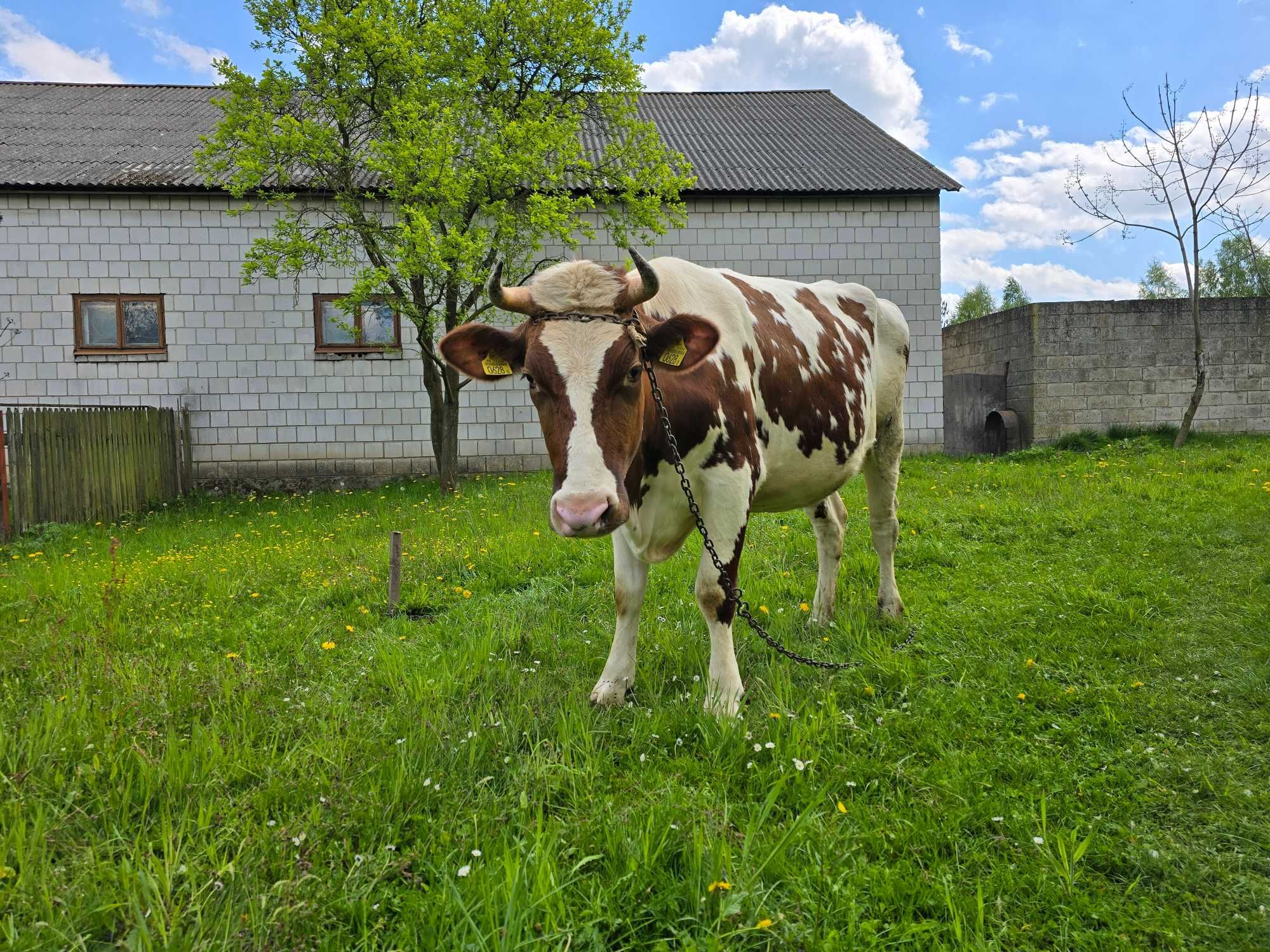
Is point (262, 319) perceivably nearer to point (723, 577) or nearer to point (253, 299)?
A: point (253, 299)

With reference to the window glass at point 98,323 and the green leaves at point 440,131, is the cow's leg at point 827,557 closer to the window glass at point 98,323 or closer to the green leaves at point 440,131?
the green leaves at point 440,131

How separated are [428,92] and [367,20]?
101 cm

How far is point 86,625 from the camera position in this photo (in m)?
4.21

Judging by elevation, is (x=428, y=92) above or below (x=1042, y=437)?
above

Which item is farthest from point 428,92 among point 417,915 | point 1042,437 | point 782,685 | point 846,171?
point 1042,437

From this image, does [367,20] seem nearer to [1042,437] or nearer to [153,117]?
[153,117]

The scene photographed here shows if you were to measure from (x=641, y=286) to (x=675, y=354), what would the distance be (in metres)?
0.29

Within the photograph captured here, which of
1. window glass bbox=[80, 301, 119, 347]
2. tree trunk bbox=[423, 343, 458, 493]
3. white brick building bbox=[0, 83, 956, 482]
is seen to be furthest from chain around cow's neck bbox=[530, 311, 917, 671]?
window glass bbox=[80, 301, 119, 347]

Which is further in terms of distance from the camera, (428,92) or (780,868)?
(428,92)

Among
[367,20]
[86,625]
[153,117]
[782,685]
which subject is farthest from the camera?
[153,117]

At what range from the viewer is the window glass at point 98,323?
12430mm

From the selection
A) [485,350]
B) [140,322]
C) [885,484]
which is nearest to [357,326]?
[140,322]

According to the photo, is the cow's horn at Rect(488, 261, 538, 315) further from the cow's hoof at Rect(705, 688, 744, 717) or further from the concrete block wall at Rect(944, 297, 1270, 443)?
the concrete block wall at Rect(944, 297, 1270, 443)

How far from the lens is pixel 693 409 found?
3.12 m
